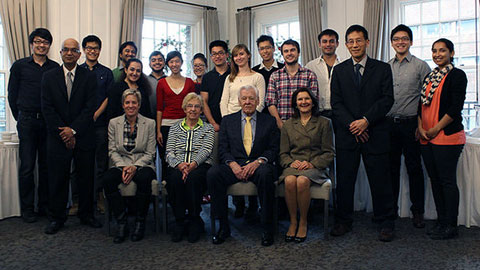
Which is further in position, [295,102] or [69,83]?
[69,83]

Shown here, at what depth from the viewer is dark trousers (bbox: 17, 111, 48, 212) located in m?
3.85

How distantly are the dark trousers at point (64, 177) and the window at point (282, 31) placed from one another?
4.40 metres

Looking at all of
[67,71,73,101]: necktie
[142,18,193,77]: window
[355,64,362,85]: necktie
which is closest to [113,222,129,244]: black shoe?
[67,71,73,101]: necktie

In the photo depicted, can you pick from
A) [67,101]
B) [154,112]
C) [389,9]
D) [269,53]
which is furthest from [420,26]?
[67,101]

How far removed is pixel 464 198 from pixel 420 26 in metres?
3.12

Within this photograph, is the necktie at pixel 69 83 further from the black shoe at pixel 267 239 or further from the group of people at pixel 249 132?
the black shoe at pixel 267 239

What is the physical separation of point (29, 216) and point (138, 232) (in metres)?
1.23

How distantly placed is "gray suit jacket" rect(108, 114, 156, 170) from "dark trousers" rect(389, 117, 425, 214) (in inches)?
82.1

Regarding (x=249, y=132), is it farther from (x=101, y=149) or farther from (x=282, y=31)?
(x=282, y=31)

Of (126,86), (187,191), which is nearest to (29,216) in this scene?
(126,86)

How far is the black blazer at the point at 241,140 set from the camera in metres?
3.49

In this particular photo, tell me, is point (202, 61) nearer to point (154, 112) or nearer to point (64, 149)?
point (154, 112)

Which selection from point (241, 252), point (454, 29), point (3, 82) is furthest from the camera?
point (3, 82)

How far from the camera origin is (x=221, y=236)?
3.27 metres
